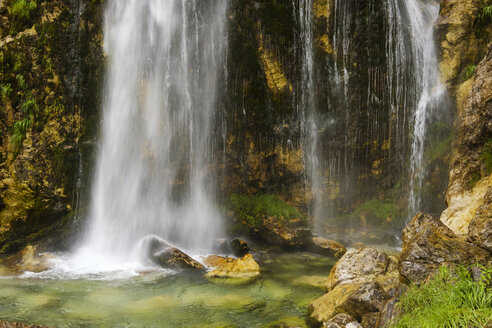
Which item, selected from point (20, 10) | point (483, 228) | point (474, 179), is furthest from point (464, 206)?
point (20, 10)

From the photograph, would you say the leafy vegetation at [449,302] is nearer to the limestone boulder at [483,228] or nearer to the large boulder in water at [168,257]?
the limestone boulder at [483,228]

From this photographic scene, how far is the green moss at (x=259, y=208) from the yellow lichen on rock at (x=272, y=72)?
14.3 feet

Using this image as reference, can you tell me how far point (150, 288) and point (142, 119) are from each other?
750 centimetres

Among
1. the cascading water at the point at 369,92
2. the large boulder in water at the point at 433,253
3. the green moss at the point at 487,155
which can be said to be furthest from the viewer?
the cascading water at the point at 369,92

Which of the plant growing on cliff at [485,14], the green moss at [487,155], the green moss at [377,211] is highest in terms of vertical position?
the plant growing on cliff at [485,14]

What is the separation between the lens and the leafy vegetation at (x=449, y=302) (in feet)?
12.2

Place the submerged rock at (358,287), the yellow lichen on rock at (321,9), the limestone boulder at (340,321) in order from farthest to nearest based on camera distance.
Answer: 1. the yellow lichen on rock at (321,9)
2. the submerged rock at (358,287)
3. the limestone boulder at (340,321)

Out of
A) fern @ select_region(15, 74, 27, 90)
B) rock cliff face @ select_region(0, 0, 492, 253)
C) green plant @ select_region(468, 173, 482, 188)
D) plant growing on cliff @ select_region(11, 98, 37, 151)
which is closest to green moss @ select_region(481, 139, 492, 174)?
green plant @ select_region(468, 173, 482, 188)

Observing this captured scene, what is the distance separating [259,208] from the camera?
1457 cm

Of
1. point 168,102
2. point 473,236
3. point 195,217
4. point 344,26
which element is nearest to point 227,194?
point 195,217

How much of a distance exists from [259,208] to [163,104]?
570 centimetres

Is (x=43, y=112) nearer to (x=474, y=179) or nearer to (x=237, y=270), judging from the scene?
(x=237, y=270)

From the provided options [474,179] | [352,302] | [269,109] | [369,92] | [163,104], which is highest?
[369,92]

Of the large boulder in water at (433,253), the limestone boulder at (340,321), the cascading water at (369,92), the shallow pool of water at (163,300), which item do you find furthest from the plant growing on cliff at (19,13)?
the large boulder in water at (433,253)
